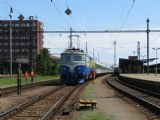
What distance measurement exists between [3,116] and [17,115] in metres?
1.09

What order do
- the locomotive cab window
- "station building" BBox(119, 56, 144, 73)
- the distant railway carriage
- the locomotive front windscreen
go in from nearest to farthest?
1. the distant railway carriage
2. the locomotive cab window
3. the locomotive front windscreen
4. "station building" BBox(119, 56, 144, 73)

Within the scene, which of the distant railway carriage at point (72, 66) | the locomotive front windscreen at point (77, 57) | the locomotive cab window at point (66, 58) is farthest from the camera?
the locomotive front windscreen at point (77, 57)

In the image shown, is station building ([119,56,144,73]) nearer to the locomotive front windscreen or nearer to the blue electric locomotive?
the blue electric locomotive

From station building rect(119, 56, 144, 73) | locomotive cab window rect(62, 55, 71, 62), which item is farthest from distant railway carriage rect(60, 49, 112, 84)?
station building rect(119, 56, 144, 73)

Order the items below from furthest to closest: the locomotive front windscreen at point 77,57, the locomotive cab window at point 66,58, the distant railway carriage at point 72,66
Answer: the locomotive front windscreen at point 77,57 < the locomotive cab window at point 66,58 < the distant railway carriage at point 72,66

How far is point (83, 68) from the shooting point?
4719 cm

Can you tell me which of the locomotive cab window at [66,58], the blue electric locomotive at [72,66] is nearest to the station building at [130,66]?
the blue electric locomotive at [72,66]

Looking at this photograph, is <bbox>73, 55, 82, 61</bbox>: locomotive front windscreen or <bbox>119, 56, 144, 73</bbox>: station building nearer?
<bbox>73, 55, 82, 61</bbox>: locomotive front windscreen

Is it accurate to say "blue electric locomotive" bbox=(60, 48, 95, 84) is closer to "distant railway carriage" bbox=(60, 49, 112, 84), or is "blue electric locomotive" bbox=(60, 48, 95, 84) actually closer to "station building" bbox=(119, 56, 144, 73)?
"distant railway carriage" bbox=(60, 49, 112, 84)

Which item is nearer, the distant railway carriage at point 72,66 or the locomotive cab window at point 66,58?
the distant railway carriage at point 72,66

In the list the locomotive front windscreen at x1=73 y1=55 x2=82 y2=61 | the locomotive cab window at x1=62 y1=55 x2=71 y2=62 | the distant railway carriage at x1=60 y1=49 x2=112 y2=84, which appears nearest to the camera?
the distant railway carriage at x1=60 y1=49 x2=112 y2=84

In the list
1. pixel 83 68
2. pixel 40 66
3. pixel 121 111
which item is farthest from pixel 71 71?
pixel 40 66

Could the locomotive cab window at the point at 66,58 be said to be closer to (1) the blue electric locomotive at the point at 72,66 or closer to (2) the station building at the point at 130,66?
(1) the blue electric locomotive at the point at 72,66

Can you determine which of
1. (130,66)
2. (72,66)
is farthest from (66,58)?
(130,66)
